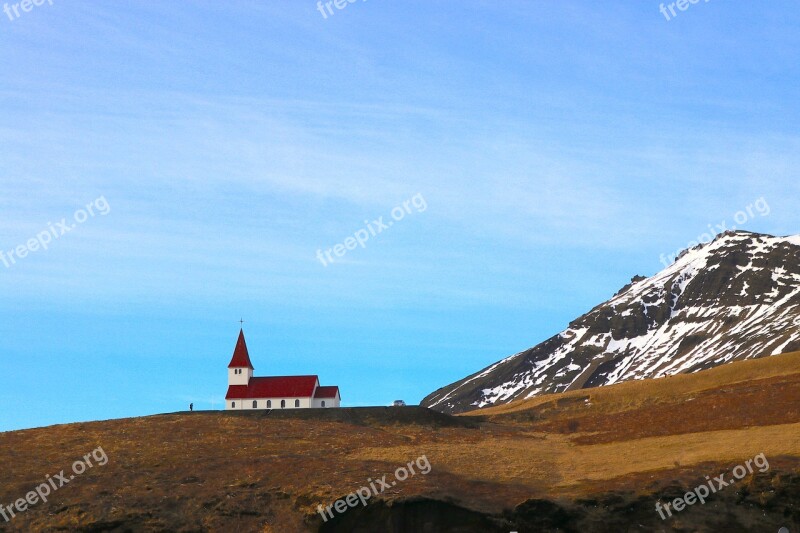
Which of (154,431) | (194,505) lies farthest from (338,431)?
(194,505)

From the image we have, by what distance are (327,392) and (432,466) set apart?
40885 mm

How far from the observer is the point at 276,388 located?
116 metres

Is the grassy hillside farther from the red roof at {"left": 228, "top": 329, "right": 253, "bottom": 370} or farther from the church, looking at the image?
the red roof at {"left": 228, "top": 329, "right": 253, "bottom": 370}

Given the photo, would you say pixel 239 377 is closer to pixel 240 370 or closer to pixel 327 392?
pixel 240 370

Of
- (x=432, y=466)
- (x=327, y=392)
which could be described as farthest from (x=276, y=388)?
(x=432, y=466)

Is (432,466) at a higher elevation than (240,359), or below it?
below

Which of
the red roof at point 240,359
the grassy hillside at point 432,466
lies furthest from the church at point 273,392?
the grassy hillside at point 432,466

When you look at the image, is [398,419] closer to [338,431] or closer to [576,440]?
[338,431]

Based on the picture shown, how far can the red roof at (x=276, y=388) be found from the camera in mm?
114000

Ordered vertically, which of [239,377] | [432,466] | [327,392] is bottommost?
[432,466]

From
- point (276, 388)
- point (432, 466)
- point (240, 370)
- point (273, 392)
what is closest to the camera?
point (432, 466)

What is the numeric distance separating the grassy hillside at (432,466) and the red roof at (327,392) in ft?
47.0

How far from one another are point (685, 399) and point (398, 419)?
2955 centimetres

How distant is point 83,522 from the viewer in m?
65.6
